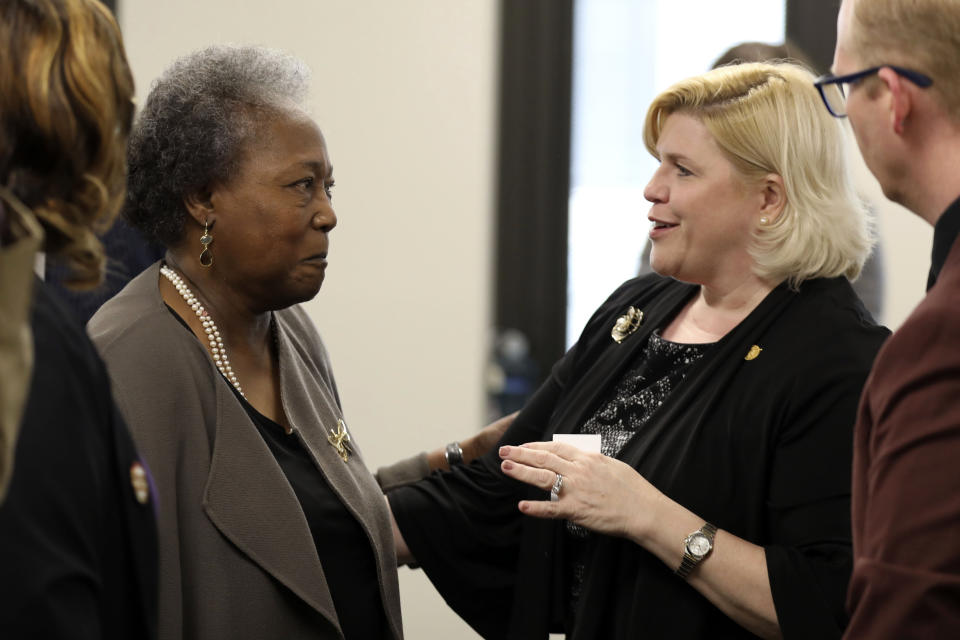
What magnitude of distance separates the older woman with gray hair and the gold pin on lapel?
52 cm

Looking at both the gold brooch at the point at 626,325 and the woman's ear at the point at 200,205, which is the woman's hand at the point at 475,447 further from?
the woman's ear at the point at 200,205

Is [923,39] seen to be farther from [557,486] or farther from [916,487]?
[557,486]

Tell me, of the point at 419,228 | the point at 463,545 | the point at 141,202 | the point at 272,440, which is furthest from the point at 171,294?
the point at 419,228

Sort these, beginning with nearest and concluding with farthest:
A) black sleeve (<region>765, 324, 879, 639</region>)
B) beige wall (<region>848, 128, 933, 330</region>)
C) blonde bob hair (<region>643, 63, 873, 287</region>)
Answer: black sleeve (<region>765, 324, 879, 639</region>)
blonde bob hair (<region>643, 63, 873, 287</region>)
beige wall (<region>848, 128, 933, 330</region>)

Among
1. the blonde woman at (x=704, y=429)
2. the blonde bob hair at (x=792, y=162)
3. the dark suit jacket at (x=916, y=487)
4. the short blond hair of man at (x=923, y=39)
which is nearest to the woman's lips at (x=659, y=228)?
the blonde woman at (x=704, y=429)

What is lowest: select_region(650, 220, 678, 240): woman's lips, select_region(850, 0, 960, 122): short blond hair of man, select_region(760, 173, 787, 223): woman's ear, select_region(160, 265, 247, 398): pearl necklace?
select_region(160, 265, 247, 398): pearl necklace

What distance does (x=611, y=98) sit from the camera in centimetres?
404

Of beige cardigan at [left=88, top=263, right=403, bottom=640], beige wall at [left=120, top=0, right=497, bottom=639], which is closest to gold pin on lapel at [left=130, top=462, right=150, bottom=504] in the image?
beige cardigan at [left=88, top=263, right=403, bottom=640]

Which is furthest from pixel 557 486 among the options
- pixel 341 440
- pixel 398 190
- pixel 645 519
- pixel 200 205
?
pixel 398 190

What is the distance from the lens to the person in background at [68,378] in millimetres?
972

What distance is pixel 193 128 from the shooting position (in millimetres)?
1884

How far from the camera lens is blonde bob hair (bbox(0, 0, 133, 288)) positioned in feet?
3.52

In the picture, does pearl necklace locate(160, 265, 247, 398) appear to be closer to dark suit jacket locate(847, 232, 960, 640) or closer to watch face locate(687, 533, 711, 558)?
watch face locate(687, 533, 711, 558)

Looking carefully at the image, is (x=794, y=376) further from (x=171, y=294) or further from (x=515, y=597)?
(x=171, y=294)
